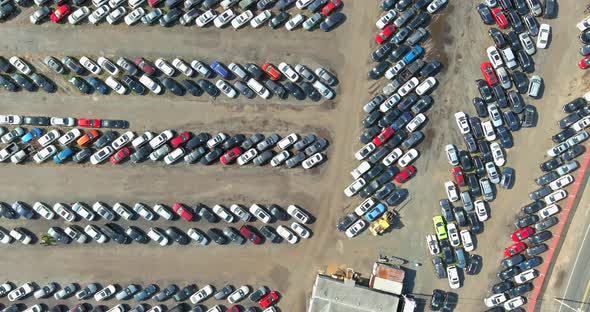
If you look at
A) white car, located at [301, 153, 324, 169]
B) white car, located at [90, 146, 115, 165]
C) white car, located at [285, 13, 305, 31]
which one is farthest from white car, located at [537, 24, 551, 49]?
white car, located at [90, 146, 115, 165]

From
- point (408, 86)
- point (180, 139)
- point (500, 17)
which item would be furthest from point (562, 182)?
point (180, 139)

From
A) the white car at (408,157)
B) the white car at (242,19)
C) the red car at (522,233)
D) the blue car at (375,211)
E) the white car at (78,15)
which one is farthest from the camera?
the red car at (522,233)

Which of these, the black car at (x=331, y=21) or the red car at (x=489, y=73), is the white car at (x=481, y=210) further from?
the black car at (x=331, y=21)

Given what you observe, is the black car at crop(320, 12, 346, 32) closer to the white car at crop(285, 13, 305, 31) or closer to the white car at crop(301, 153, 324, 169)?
the white car at crop(285, 13, 305, 31)

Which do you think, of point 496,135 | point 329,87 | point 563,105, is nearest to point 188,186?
point 329,87

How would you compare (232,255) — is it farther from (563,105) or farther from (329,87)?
(563,105)

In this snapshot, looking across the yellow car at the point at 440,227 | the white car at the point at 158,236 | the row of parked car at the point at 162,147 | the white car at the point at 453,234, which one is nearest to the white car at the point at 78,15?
the row of parked car at the point at 162,147

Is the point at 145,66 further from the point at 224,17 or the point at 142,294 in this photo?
the point at 142,294
